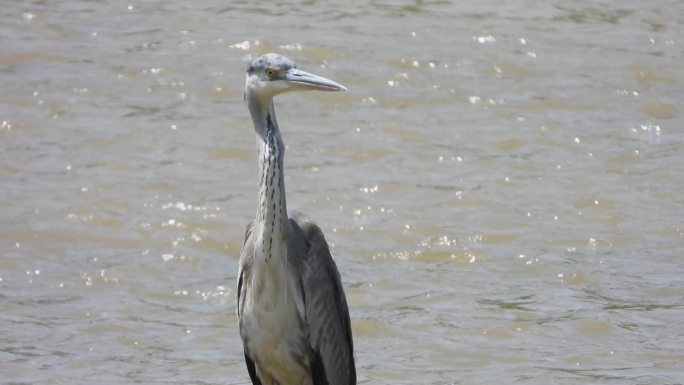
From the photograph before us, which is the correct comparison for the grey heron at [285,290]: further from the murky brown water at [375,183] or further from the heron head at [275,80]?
the murky brown water at [375,183]

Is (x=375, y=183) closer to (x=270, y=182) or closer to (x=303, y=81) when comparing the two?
(x=303, y=81)

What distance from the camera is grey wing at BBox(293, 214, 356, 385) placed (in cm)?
604

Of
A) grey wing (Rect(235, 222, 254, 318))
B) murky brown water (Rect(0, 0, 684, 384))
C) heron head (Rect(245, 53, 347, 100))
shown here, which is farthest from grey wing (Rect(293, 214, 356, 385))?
murky brown water (Rect(0, 0, 684, 384))

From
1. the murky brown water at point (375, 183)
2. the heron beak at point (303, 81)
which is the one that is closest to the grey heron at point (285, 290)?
the heron beak at point (303, 81)

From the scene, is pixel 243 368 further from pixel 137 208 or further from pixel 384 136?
pixel 384 136

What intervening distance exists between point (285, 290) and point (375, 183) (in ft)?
12.4

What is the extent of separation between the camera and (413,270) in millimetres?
8461

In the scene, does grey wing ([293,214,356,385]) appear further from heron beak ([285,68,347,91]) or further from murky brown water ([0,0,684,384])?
murky brown water ([0,0,684,384])

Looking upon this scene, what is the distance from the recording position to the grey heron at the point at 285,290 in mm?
5934

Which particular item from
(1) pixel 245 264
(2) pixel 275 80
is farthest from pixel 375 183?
(2) pixel 275 80

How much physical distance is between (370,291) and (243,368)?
3.92ft

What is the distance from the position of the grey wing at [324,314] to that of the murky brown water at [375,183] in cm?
97

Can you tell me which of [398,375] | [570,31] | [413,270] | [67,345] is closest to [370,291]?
[413,270]

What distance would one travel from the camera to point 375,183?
9734 mm
